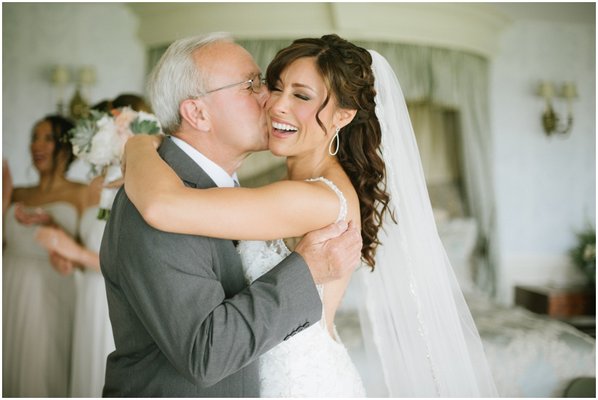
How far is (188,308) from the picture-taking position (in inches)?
53.9

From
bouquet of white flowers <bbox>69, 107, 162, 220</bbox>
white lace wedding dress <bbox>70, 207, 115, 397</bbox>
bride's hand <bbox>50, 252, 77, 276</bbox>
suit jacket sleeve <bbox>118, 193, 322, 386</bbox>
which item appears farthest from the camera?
bride's hand <bbox>50, 252, 77, 276</bbox>

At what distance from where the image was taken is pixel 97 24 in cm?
557

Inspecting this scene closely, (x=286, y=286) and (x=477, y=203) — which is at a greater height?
(x=286, y=286)

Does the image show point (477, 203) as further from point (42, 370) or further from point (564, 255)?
point (42, 370)

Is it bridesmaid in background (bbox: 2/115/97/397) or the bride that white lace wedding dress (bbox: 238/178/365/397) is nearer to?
the bride

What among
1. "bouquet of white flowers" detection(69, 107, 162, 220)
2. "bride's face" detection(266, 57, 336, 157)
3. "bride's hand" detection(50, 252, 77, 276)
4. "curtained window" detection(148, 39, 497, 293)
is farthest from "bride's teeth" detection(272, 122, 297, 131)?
"curtained window" detection(148, 39, 497, 293)

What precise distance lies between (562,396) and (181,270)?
108 inches

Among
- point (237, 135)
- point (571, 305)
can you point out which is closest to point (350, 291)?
point (571, 305)

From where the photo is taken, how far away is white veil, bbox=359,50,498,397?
1959 mm

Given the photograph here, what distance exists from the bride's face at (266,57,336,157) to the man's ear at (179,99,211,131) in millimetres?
196

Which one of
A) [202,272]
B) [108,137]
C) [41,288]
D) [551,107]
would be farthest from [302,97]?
[551,107]

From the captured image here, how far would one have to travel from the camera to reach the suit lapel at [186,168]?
62.4 inches

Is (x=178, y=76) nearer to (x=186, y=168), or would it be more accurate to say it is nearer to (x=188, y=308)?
(x=186, y=168)

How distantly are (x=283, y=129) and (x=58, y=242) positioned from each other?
6.62 ft
